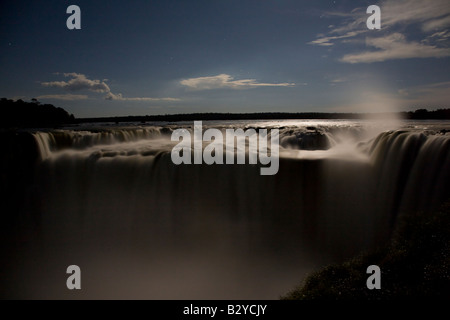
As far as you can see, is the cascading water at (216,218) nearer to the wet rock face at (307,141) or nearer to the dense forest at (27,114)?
the wet rock face at (307,141)

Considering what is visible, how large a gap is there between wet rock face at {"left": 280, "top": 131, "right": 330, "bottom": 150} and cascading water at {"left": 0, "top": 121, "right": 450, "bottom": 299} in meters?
7.19

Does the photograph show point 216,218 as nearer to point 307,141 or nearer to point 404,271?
point 404,271

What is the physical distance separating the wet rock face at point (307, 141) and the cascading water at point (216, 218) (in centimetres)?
719

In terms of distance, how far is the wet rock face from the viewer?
54.1ft

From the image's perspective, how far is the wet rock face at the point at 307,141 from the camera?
1648 centimetres

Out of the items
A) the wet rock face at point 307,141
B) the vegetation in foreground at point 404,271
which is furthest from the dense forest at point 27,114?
the vegetation in foreground at point 404,271

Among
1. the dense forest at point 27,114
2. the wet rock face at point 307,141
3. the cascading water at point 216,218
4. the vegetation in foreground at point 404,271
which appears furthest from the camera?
the dense forest at point 27,114

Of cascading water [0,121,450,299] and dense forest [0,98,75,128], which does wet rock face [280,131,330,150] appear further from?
dense forest [0,98,75,128]

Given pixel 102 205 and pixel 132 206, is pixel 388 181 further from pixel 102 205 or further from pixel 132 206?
pixel 102 205

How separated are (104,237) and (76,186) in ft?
7.92

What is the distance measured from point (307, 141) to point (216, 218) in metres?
11.0

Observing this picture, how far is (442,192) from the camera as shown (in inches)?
236

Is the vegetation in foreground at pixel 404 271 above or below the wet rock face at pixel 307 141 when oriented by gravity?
below
